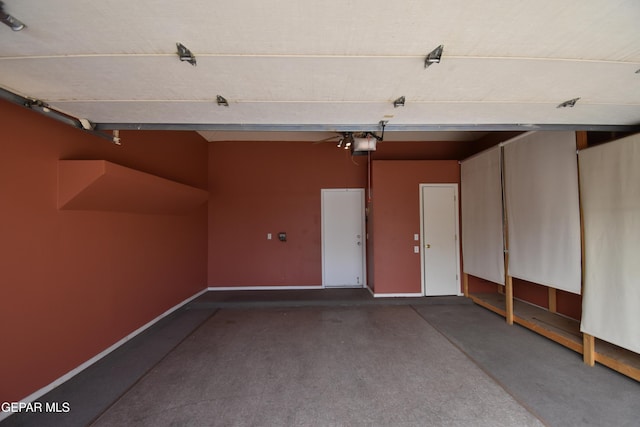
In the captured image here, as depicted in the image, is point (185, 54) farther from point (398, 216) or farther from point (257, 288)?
point (257, 288)

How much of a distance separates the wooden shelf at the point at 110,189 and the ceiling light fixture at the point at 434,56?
2.85m

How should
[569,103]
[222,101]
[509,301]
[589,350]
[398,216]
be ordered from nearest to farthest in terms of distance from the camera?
[222,101] → [569,103] → [589,350] → [509,301] → [398,216]

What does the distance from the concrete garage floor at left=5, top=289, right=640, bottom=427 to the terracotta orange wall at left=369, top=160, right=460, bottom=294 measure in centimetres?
108

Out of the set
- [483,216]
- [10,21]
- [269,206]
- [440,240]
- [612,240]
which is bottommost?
[440,240]

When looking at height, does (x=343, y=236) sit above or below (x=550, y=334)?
above

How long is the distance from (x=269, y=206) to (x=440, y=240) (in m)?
3.55

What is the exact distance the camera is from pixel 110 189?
2.74 m

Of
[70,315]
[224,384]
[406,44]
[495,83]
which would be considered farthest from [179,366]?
[495,83]

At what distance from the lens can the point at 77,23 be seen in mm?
1279

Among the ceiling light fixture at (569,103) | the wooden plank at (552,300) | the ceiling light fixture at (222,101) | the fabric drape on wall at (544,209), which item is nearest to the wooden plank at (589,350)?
the fabric drape on wall at (544,209)

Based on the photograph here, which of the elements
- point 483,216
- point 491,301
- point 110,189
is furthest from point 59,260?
point 491,301

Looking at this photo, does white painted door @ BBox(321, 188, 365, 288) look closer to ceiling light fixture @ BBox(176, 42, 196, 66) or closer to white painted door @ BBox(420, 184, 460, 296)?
white painted door @ BBox(420, 184, 460, 296)

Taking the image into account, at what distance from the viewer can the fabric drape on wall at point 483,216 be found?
13.4 ft

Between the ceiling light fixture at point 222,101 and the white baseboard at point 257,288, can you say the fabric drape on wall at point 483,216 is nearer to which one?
the white baseboard at point 257,288
